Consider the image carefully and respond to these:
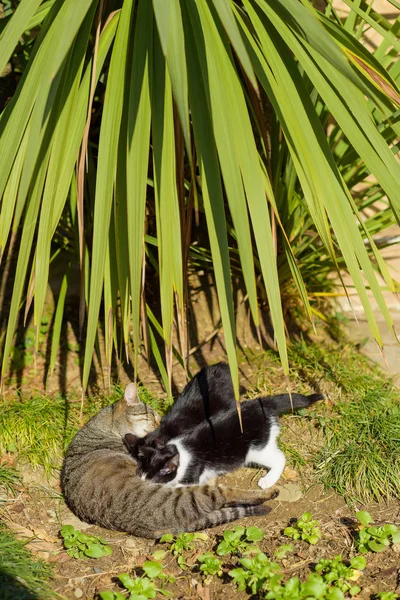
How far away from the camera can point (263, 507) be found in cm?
282

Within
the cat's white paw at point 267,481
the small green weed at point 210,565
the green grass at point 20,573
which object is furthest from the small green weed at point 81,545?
the cat's white paw at point 267,481

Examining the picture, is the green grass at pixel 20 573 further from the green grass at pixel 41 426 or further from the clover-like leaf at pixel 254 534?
the clover-like leaf at pixel 254 534

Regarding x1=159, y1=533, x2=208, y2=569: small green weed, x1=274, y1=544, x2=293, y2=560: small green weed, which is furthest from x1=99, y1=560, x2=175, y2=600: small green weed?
x1=274, y1=544, x2=293, y2=560: small green weed

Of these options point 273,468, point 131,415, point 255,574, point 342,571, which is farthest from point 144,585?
point 131,415

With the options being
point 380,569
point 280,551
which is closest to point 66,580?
point 280,551

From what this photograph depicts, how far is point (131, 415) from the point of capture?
3238mm

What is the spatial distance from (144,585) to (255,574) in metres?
0.36

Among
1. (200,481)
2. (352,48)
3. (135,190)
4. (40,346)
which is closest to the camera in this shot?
(135,190)

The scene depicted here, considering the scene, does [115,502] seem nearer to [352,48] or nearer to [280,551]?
[280,551]

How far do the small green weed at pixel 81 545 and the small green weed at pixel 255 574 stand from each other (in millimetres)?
513

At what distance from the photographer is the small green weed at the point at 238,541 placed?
2514 millimetres

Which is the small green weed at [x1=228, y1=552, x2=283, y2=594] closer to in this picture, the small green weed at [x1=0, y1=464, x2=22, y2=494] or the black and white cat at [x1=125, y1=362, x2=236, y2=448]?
the black and white cat at [x1=125, y1=362, x2=236, y2=448]

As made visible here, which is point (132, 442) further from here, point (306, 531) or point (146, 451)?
point (306, 531)

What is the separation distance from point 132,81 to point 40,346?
181cm
